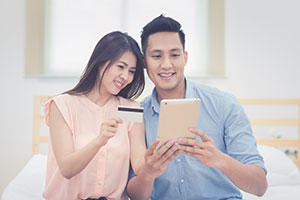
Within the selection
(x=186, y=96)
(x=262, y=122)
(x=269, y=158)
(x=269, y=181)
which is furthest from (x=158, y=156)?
(x=262, y=122)

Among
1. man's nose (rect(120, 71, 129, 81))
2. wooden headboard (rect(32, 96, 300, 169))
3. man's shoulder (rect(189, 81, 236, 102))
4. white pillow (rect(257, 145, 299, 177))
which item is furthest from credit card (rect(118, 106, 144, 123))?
wooden headboard (rect(32, 96, 300, 169))

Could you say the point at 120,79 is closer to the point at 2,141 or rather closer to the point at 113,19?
the point at 113,19

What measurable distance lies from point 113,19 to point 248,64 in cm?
129

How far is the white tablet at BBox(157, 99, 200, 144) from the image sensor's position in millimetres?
1052

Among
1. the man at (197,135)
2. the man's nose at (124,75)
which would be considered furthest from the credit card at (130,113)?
the man's nose at (124,75)

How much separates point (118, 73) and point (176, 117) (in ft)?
1.33

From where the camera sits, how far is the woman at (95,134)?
125 cm

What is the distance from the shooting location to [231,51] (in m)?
2.79

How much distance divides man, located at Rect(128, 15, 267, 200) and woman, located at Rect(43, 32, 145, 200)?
0.10 meters

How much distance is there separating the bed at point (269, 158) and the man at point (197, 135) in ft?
1.95

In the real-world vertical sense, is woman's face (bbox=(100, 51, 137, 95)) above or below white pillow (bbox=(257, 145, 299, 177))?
above

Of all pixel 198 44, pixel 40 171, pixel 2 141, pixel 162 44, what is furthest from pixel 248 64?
pixel 2 141

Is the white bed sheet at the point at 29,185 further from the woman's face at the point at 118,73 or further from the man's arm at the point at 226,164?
the man's arm at the point at 226,164

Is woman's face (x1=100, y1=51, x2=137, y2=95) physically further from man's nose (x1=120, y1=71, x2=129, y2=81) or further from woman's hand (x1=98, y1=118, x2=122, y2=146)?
woman's hand (x1=98, y1=118, x2=122, y2=146)
